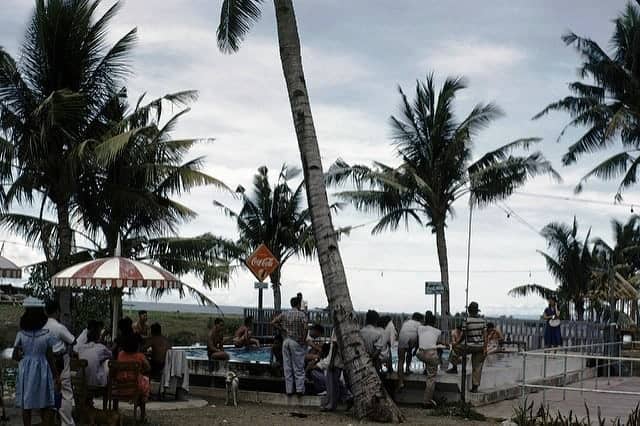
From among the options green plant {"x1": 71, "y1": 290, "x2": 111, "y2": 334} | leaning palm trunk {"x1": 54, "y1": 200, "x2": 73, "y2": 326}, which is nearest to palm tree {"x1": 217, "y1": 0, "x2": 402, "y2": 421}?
leaning palm trunk {"x1": 54, "y1": 200, "x2": 73, "y2": 326}

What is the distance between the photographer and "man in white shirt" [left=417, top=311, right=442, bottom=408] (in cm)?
1598

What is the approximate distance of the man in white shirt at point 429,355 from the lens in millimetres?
15984

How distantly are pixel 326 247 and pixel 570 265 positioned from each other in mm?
35206

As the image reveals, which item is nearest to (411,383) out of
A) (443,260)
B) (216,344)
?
(216,344)

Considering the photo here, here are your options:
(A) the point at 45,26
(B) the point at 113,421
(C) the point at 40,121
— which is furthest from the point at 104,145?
(B) the point at 113,421

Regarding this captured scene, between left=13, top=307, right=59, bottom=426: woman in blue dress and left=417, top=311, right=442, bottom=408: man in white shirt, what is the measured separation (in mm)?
7355

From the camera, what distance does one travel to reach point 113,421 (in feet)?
39.0

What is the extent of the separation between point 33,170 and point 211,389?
284 inches

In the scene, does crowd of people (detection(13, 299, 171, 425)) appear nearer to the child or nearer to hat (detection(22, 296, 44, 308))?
the child

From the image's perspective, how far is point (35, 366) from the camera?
10641 millimetres

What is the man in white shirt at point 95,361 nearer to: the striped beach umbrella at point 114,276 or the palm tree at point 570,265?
the striped beach umbrella at point 114,276

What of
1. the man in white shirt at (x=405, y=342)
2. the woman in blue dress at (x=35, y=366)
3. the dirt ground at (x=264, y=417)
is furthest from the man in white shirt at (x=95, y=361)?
the man in white shirt at (x=405, y=342)

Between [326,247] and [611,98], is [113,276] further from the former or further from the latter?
[611,98]

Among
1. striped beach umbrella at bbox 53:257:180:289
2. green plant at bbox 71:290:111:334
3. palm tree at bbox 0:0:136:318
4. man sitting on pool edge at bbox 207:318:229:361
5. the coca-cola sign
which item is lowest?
man sitting on pool edge at bbox 207:318:229:361
